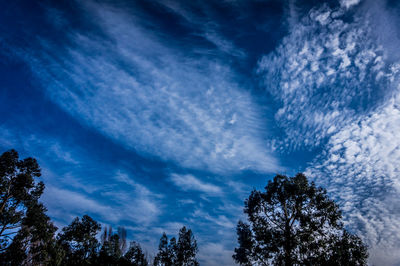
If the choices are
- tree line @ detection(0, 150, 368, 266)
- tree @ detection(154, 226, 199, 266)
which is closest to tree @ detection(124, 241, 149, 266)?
tree @ detection(154, 226, 199, 266)

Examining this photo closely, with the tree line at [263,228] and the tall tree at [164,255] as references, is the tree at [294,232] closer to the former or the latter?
the tree line at [263,228]

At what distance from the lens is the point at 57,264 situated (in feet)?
64.2

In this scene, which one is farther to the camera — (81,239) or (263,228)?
(81,239)

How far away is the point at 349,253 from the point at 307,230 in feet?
13.9

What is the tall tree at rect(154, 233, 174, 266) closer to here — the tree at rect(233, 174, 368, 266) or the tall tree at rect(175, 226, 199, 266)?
the tall tree at rect(175, 226, 199, 266)

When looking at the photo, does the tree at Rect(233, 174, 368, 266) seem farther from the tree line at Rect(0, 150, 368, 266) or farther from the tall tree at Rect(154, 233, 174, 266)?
the tall tree at Rect(154, 233, 174, 266)

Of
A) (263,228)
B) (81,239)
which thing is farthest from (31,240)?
(263,228)

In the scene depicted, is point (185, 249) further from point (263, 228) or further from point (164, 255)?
point (263, 228)

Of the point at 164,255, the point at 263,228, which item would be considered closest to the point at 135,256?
the point at 164,255

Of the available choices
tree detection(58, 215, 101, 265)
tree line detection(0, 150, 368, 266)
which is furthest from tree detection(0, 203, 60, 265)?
tree detection(58, 215, 101, 265)

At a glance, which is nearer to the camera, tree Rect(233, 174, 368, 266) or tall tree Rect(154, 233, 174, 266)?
tree Rect(233, 174, 368, 266)

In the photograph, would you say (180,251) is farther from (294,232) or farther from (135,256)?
(294,232)

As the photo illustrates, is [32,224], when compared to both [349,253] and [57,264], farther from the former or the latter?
[349,253]

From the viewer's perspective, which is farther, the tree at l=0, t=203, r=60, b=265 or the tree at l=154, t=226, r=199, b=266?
the tree at l=154, t=226, r=199, b=266
